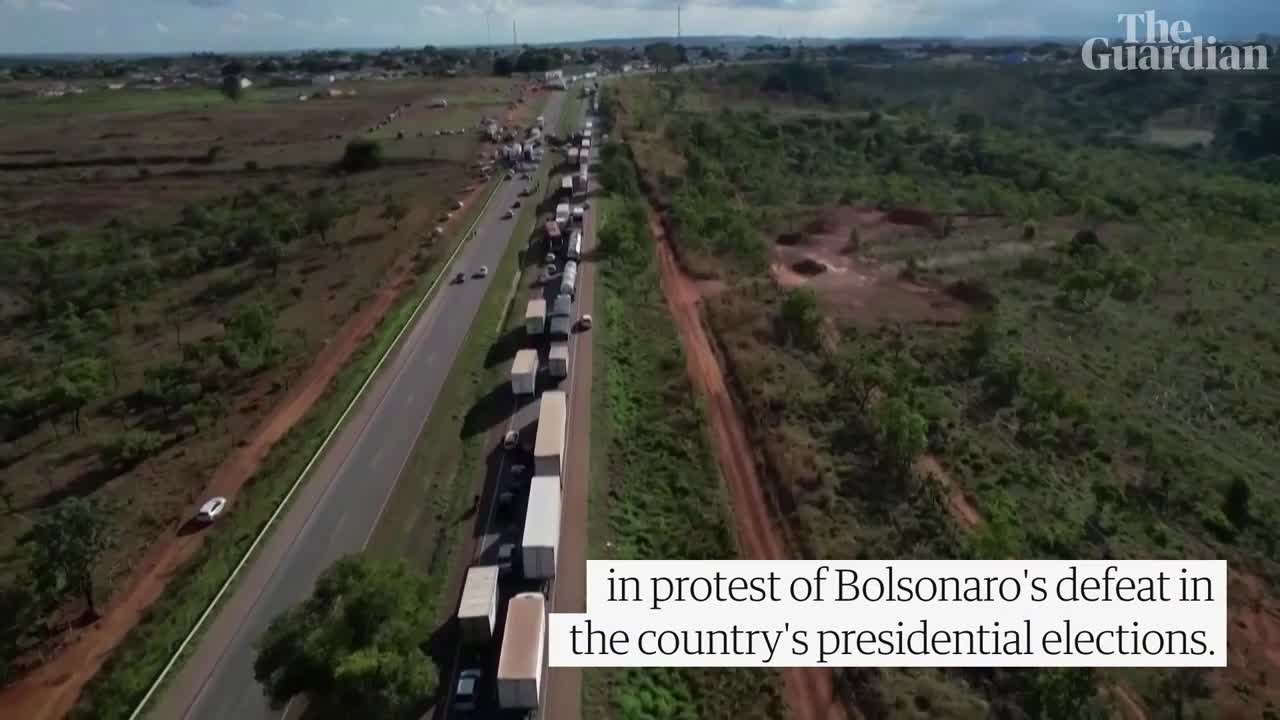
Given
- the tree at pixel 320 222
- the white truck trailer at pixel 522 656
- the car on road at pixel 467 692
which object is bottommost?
the car on road at pixel 467 692

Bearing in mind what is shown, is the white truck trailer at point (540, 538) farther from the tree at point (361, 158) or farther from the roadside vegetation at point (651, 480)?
the tree at point (361, 158)

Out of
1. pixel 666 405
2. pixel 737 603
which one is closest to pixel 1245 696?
pixel 737 603

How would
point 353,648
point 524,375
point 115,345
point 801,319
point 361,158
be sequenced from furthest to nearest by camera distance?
point 361,158 → point 115,345 → point 801,319 → point 524,375 → point 353,648

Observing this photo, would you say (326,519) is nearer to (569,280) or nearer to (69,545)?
(69,545)

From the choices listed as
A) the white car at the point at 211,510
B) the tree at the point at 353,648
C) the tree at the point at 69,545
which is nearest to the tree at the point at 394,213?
the white car at the point at 211,510

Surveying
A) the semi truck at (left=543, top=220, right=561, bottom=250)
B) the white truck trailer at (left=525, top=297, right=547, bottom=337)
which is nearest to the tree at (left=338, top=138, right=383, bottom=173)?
the semi truck at (left=543, top=220, right=561, bottom=250)

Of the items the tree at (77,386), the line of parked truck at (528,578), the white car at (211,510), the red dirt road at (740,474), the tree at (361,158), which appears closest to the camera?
the line of parked truck at (528,578)

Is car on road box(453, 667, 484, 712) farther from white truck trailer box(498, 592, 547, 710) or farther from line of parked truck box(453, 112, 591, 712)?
white truck trailer box(498, 592, 547, 710)
